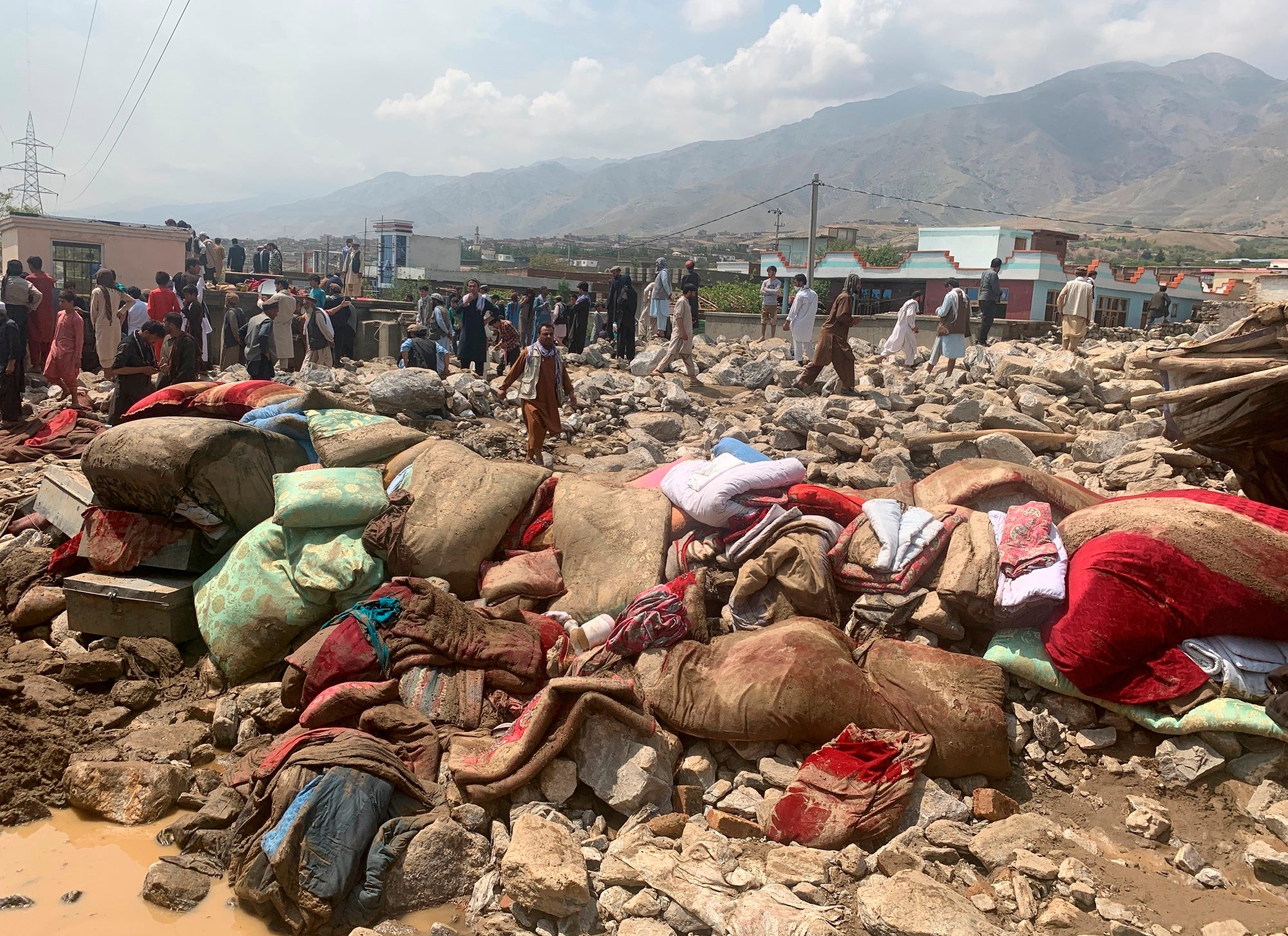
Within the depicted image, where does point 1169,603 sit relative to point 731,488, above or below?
below

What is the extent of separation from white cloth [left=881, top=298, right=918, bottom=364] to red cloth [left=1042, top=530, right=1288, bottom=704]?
9.53 m

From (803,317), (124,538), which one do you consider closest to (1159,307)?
(803,317)

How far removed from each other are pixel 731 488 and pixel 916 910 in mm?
2190

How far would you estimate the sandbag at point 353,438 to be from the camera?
5.32 metres

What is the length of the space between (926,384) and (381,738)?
27.6 ft

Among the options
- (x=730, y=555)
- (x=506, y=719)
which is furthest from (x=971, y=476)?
(x=506, y=719)

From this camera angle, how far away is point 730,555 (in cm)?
427

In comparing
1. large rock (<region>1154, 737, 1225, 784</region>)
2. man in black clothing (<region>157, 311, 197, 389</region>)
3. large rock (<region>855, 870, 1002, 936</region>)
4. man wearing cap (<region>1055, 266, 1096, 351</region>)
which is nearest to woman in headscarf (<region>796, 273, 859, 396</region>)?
man wearing cap (<region>1055, 266, 1096, 351</region>)

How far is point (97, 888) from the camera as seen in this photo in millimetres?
3094

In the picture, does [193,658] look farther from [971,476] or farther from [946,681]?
[971,476]

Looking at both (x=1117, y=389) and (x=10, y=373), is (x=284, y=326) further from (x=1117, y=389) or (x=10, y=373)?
(x=1117, y=389)

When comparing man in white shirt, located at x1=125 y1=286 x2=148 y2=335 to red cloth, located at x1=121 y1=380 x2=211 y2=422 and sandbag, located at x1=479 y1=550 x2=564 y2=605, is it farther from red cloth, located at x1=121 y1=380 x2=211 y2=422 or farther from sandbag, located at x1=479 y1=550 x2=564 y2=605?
sandbag, located at x1=479 y1=550 x2=564 y2=605

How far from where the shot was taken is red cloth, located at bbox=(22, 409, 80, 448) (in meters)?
7.63

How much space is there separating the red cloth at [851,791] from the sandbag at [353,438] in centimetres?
327
